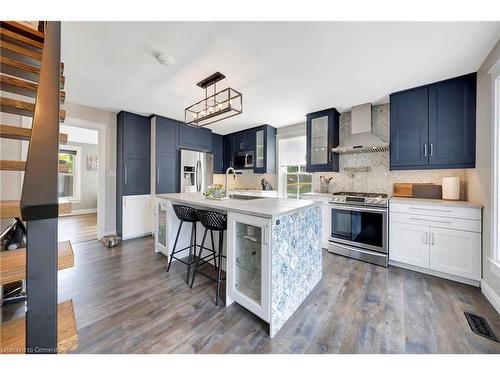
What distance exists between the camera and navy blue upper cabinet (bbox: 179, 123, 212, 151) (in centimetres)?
446

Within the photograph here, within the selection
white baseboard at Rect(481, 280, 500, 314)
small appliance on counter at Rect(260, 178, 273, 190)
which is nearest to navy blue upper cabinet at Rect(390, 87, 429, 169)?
white baseboard at Rect(481, 280, 500, 314)

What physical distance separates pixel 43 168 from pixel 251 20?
1721mm

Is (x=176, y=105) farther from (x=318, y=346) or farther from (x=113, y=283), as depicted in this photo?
(x=318, y=346)

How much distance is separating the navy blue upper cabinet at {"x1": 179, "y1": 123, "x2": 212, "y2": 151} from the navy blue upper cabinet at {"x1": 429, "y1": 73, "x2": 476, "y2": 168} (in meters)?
4.33

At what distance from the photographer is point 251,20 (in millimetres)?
1542

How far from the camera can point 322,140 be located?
3715mm

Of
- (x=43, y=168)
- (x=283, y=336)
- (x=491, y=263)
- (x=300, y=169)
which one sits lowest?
(x=283, y=336)

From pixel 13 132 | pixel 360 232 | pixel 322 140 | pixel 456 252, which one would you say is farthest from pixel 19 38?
pixel 456 252

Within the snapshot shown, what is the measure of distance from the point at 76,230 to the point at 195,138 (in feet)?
11.3

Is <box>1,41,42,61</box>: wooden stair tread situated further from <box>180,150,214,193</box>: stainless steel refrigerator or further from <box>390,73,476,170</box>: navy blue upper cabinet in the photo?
<box>390,73,476,170</box>: navy blue upper cabinet

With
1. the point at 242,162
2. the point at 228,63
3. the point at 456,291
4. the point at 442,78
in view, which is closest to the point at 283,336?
the point at 456,291

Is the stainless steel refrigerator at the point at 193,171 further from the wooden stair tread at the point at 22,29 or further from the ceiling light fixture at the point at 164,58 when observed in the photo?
the wooden stair tread at the point at 22,29

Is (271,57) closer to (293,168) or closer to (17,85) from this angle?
(17,85)

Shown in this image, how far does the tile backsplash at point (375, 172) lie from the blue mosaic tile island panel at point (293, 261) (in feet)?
6.05
